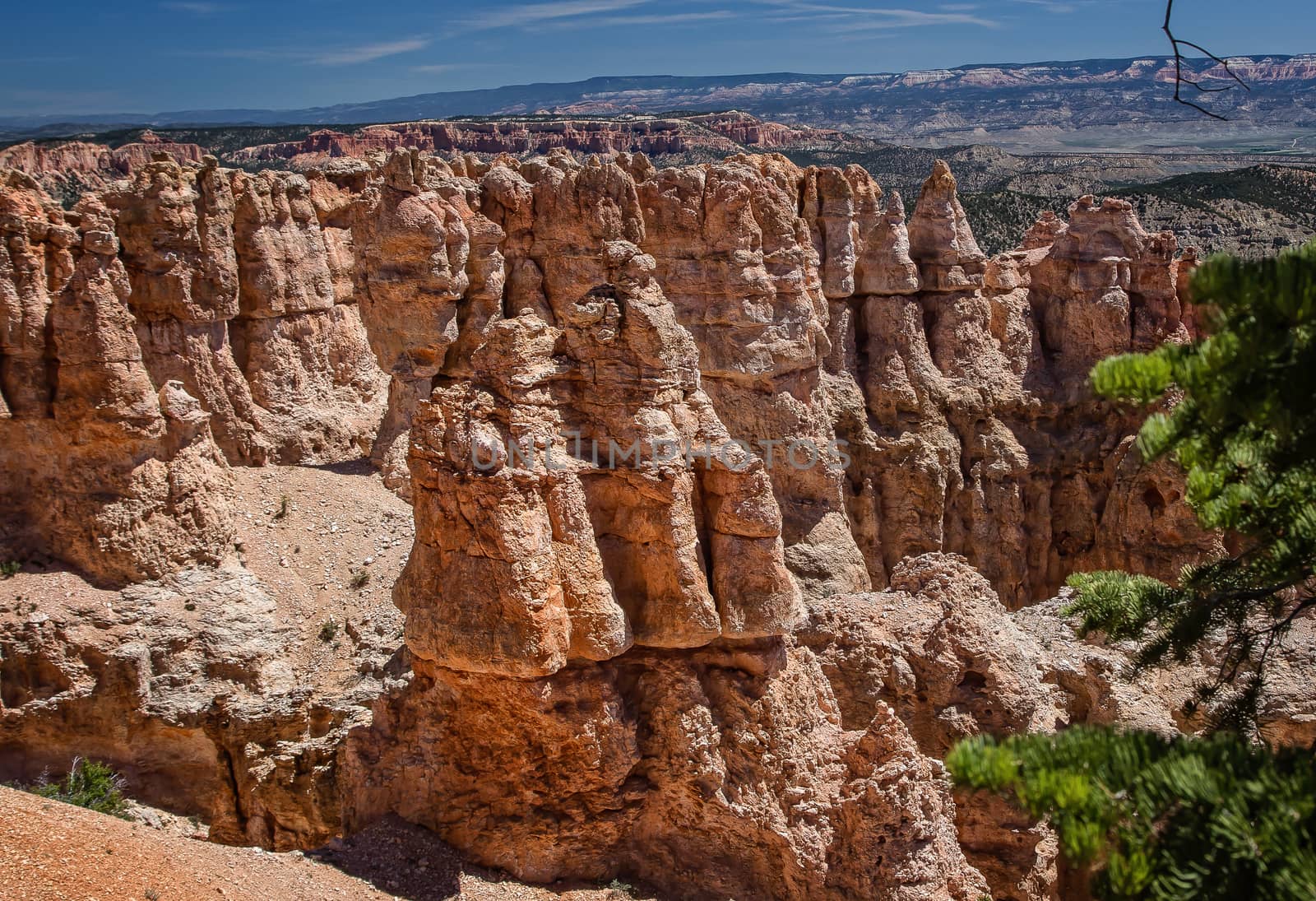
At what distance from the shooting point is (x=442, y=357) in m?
22.3

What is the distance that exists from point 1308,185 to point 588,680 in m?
73.9

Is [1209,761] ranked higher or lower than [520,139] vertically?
lower

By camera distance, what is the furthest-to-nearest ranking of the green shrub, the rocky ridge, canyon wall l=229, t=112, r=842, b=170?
canyon wall l=229, t=112, r=842, b=170, the green shrub, the rocky ridge

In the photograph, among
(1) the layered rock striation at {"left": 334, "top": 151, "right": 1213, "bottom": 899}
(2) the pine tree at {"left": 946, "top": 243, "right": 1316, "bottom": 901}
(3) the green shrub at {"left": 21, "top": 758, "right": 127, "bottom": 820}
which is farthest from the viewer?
(3) the green shrub at {"left": 21, "top": 758, "right": 127, "bottom": 820}

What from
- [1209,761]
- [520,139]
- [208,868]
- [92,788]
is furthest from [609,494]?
[520,139]

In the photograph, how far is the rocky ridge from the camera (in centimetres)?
1075

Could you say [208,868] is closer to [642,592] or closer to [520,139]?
[642,592]

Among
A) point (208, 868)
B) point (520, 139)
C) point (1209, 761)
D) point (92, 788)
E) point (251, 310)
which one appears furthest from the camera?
point (520, 139)

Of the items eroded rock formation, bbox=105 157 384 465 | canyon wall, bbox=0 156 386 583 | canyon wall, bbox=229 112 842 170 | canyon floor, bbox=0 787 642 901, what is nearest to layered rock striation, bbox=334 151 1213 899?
canyon floor, bbox=0 787 642 901

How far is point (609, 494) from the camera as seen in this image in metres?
11.0

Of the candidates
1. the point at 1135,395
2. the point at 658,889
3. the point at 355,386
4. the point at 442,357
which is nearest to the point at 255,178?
the point at 355,386

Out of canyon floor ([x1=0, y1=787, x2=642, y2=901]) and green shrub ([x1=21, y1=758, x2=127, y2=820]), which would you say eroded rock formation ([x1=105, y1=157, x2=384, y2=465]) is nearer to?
green shrub ([x1=21, y1=758, x2=127, y2=820])

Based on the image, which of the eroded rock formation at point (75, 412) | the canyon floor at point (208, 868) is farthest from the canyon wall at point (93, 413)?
the canyon floor at point (208, 868)

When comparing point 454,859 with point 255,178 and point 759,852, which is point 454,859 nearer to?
point 759,852
